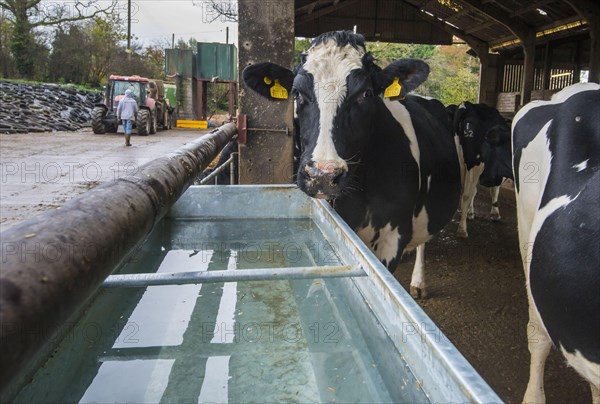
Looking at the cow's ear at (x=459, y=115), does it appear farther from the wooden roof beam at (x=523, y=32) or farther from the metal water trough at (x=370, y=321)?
the wooden roof beam at (x=523, y=32)

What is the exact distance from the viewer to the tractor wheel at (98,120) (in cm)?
1828

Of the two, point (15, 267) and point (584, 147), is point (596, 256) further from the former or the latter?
point (15, 267)

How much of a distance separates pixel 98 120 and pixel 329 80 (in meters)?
17.3

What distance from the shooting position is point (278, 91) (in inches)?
138

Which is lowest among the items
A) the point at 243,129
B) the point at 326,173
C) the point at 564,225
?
the point at 564,225

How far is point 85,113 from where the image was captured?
24.4 m

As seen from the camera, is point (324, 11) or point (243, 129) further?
point (324, 11)

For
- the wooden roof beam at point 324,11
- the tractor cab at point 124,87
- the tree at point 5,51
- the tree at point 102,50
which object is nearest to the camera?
the wooden roof beam at point 324,11

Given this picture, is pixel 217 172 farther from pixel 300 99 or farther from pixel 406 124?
pixel 300 99

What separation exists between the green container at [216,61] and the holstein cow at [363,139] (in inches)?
941

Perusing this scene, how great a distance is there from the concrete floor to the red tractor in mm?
1179

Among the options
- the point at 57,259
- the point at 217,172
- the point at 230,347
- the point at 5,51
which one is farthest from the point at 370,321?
the point at 5,51

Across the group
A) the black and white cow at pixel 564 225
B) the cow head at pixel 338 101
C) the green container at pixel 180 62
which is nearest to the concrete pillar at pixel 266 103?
the cow head at pixel 338 101

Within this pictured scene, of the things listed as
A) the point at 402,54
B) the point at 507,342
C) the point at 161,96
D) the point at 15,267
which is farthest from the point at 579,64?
the point at 402,54
